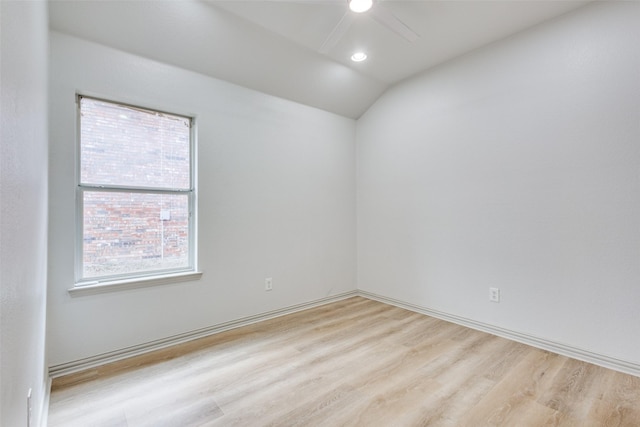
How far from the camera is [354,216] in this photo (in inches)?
161

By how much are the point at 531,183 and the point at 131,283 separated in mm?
3422

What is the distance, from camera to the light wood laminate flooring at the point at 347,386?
5.48 feet

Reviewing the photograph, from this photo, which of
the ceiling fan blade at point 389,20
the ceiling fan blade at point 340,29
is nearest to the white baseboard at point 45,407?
the ceiling fan blade at point 340,29

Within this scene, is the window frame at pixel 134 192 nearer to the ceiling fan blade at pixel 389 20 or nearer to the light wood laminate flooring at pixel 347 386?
the light wood laminate flooring at pixel 347 386

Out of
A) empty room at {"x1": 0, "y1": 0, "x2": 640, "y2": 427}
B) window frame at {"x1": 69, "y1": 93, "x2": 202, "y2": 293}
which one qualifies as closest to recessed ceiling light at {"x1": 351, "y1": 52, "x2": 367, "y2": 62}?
empty room at {"x1": 0, "y1": 0, "x2": 640, "y2": 427}

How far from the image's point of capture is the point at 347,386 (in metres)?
1.96

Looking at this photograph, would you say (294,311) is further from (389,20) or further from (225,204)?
(389,20)

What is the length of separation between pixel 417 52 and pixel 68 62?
9.69 ft

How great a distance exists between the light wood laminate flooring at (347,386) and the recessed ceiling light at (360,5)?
8.42ft

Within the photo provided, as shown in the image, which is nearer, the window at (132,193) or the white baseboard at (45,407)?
the white baseboard at (45,407)

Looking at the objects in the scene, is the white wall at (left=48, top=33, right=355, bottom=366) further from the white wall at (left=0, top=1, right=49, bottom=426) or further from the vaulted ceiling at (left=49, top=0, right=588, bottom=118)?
the white wall at (left=0, top=1, right=49, bottom=426)

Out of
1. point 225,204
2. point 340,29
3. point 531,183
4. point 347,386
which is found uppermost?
point 340,29

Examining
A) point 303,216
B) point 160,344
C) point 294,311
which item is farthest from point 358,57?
point 160,344

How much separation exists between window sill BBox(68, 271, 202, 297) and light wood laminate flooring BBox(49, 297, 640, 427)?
0.55 m
